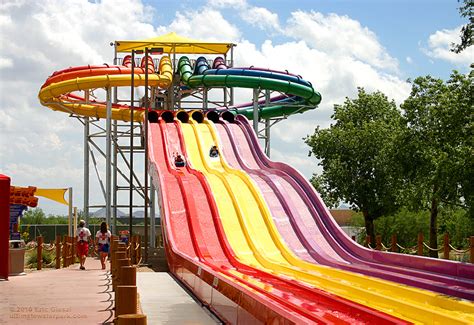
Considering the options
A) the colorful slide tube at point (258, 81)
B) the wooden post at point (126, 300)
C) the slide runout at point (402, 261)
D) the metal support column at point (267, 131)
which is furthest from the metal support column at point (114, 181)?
the wooden post at point (126, 300)

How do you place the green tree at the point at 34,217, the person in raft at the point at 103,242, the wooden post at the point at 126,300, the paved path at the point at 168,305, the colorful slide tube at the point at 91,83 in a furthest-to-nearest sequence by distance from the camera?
the green tree at the point at 34,217
the colorful slide tube at the point at 91,83
the person in raft at the point at 103,242
the paved path at the point at 168,305
the wooden post at the point at 126,300

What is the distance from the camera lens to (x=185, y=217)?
62.0 ft

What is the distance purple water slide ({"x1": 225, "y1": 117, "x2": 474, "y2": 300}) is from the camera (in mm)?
11984

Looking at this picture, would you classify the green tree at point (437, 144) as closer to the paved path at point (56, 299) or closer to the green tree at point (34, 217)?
the paved path at point (56, 299)

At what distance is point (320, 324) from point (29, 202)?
65.6 feet

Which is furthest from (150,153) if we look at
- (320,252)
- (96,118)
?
(320,252)

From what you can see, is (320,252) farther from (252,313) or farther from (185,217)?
(252,313)

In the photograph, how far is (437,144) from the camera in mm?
27312

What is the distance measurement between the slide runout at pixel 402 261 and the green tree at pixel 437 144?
5.33m

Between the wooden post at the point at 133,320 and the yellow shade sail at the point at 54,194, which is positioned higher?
the yellow shade sail at the point at 54,194

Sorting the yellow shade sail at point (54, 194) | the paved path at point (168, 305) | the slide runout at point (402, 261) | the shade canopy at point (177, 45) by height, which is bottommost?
the paved path at point (168, 305)

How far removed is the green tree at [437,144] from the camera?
76.4 ft

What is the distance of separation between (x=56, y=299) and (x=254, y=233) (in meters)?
7.19

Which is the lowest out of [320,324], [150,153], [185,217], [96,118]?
[320,324]
